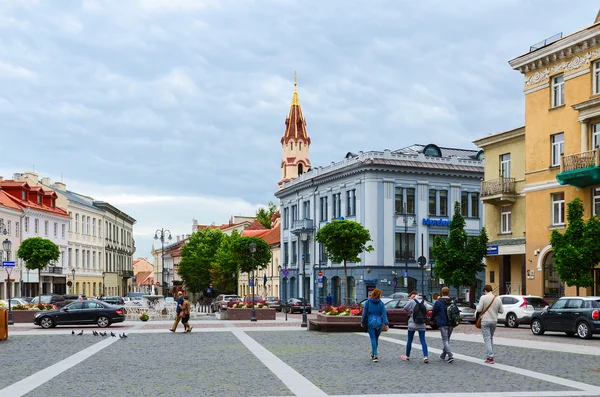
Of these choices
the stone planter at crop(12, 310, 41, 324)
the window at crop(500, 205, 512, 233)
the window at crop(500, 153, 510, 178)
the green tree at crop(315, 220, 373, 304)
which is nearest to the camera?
the stone planter at crop(12, 310, 41, 324)

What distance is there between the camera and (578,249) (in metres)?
36.0

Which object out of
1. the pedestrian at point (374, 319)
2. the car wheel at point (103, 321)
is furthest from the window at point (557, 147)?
the pedestrian at point (374, 319)

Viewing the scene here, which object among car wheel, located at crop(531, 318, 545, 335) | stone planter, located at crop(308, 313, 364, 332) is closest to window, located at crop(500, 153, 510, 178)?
car wheel, located at crop(531, 318, 545, 335)

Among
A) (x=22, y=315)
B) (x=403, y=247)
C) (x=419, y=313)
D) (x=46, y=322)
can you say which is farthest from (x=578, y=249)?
(x=403, y=247)

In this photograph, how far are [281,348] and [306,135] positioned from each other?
90.0 m

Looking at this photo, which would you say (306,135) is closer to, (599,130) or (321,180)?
(321,180)

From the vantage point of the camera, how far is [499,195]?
4622 centimetres

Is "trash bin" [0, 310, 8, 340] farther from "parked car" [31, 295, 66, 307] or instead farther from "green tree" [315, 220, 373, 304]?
"green tree" [315, 220, 373, 304]

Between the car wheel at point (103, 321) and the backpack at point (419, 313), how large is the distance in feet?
69.9

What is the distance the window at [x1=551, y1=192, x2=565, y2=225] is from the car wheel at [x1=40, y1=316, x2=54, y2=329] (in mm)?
25256

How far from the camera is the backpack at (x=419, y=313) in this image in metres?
17.8

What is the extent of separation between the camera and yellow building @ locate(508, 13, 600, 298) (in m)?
38.0

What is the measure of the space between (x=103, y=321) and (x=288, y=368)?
21067mm

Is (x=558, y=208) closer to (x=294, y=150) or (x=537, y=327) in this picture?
(x=537, y=327)
